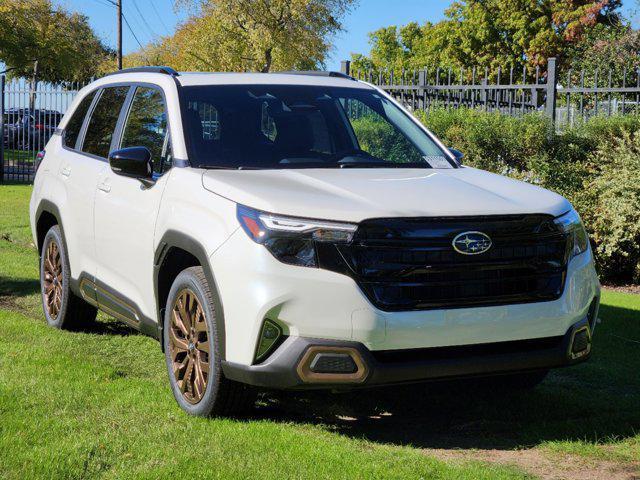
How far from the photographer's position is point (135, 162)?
527cm

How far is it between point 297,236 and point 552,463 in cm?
163

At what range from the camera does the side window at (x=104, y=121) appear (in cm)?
639

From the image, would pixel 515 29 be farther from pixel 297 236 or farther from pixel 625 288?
pixel 297 236

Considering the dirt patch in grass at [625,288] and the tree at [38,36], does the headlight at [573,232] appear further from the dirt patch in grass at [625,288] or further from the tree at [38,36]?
the tree at [38,36]

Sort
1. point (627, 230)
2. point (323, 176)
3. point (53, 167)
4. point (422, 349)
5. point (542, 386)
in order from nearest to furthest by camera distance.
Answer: point (422, 349) < point (323, 176) < point (542, 386) < point (53, 167) < point (627, 230)

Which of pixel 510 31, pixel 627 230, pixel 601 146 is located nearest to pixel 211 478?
pixel 627 230

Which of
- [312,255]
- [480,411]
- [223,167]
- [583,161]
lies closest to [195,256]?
[223,167]

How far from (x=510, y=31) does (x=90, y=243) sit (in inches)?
2283

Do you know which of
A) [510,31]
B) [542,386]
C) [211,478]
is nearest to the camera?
[211,478]

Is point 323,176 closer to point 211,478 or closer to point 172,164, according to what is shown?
point 172,164

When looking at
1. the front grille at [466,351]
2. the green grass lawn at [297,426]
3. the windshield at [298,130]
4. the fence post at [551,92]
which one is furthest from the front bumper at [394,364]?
the fence post at [551,92]

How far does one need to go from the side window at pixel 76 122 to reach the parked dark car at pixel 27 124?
587 inches

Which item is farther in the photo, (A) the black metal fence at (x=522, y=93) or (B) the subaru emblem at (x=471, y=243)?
(A) the black metal fence at (x=522, y=93)

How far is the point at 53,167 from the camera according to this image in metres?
7.16
